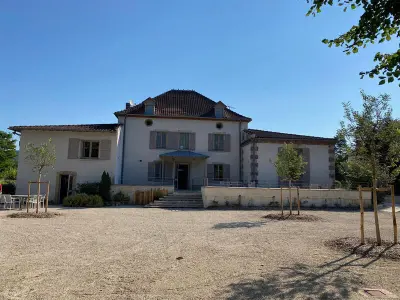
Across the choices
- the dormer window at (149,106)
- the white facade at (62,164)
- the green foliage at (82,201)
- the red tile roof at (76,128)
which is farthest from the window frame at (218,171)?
the green foliage at (82,201)

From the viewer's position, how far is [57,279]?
4383mm

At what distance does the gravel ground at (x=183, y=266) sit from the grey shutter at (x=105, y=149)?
38.6ft

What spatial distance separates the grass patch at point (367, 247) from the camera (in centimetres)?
599

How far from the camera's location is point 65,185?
20.3 m

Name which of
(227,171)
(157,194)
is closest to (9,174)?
(157,194)

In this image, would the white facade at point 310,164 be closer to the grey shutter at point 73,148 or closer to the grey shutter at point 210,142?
the grey shutter at point 210,142

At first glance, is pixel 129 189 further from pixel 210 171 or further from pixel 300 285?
pixel 300 285

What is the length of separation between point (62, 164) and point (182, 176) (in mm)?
8555

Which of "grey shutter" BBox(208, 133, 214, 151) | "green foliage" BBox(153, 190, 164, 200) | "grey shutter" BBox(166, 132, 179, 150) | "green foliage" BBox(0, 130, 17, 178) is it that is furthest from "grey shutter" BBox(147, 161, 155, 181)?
"green foliage" BBox(0, 130, 17, 178)

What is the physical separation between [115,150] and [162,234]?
13.2 metres

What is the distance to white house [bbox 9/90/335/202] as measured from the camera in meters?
20.0

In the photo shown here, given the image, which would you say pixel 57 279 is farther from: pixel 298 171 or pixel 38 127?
pixel 38 127

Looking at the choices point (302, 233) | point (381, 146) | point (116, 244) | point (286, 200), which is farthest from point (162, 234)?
point (286, 200)

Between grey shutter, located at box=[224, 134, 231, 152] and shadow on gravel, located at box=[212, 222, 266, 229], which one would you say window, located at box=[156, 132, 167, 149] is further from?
shadow on gravel, located at box=[212, 222, 266, 229]
